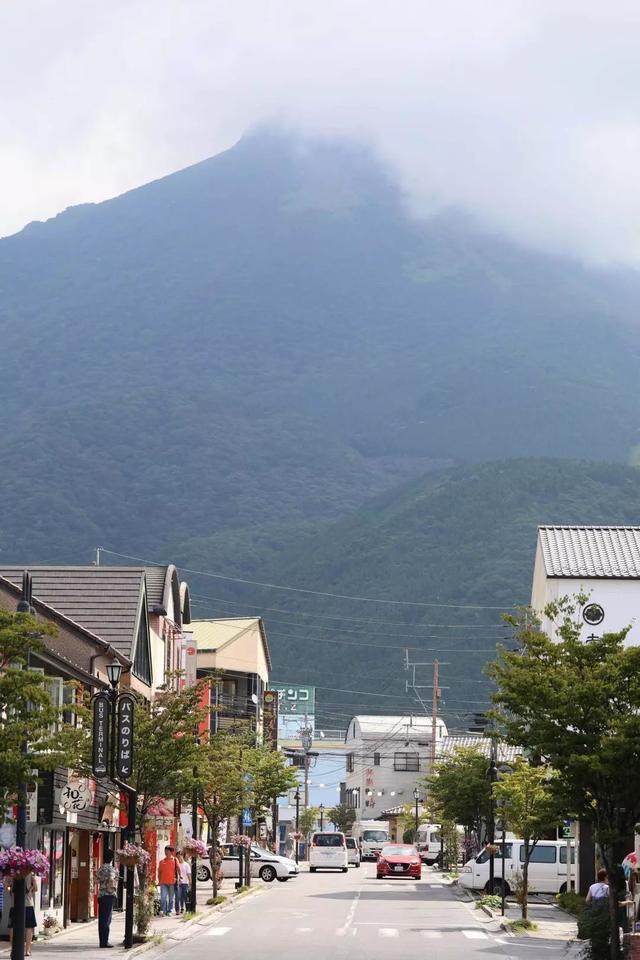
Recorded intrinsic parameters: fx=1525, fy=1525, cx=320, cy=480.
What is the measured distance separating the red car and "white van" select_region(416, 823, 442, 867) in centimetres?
3025

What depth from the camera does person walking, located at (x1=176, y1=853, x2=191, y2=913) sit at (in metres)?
44.0

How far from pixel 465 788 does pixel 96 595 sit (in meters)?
27.4

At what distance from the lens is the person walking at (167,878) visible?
42812mm

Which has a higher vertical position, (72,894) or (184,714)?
(184,714)

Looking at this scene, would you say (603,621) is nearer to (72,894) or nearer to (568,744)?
(72,894)

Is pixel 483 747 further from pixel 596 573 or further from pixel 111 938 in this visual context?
Result: pixel 111 938

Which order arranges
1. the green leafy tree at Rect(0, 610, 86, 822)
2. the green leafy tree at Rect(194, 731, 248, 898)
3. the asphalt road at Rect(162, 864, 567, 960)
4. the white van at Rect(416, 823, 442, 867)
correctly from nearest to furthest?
the green leafy tree at Rect(0, 610, 86, 822)
the asphalt road at Rect(162, 864, 567, 960)
the green leafy tree at Rect(194, 731, 248, 898)
the white van at Rect(416, 823, 442, 867)

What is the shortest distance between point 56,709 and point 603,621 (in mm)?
40931

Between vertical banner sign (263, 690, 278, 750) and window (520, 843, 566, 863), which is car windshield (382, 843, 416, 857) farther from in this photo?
vertical banner sign (263, 690, 278, 750)

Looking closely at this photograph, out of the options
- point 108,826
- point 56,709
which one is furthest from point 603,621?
point 56,709

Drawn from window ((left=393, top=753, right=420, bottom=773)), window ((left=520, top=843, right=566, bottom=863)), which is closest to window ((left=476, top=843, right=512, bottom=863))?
window ((left=520, top=843, right=566, bottom=863))

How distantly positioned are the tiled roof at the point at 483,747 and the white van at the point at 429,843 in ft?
20.9

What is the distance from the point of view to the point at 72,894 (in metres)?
43.6

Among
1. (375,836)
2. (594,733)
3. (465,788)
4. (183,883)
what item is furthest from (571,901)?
(375,836)
